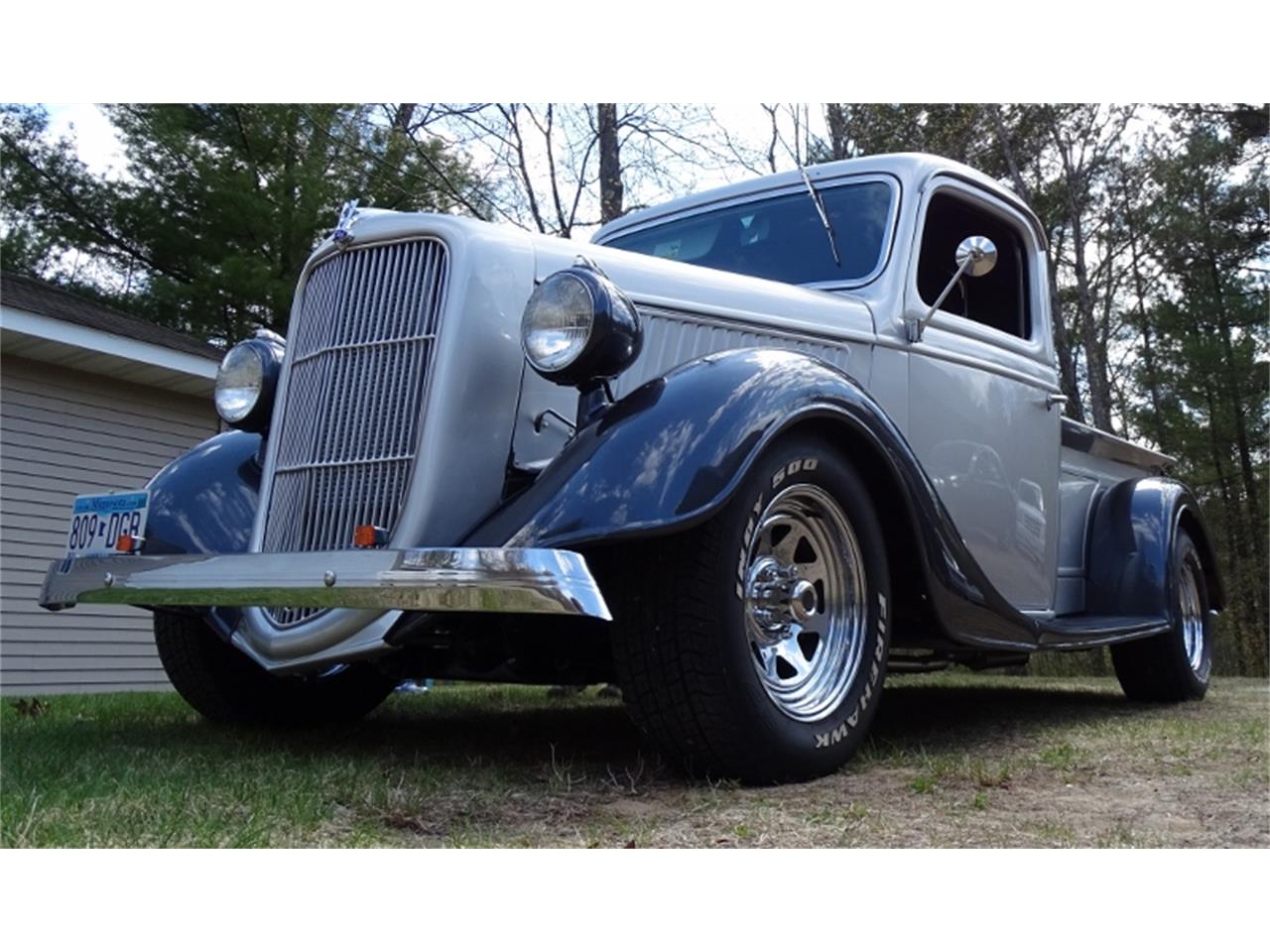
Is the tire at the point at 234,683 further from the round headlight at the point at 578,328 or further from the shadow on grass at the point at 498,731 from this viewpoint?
the round headlight at the point at 578,328

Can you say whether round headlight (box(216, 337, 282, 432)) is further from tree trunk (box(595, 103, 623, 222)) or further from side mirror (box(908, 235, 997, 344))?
tree trunk (box(595, 103, 623, 222))

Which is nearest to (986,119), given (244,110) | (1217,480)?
(1217,480)

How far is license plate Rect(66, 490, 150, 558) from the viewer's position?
360cm

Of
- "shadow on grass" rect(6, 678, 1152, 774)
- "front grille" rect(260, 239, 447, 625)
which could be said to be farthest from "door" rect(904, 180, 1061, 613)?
"front grille" rect(260, 239, 447, 625)

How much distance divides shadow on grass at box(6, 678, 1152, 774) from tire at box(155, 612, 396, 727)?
0.36ft

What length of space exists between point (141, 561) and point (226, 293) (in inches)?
537

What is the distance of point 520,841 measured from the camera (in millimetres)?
2385

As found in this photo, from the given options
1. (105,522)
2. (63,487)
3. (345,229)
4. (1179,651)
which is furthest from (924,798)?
(63,487)

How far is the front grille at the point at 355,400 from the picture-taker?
3.30m

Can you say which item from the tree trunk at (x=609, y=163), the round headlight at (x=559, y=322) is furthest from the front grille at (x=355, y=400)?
the tree trunk at (x=609, y=163)

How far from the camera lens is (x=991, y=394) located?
4.89 metres

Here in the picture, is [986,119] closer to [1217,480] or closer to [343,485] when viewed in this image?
[1217,480]

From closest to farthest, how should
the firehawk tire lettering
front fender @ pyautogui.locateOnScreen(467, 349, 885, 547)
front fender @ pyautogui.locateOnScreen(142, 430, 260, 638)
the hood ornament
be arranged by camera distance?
front fender @ pyautogui.locateOnScreen(467, 349, 885, 547)
the firehawk tire lettering
the hood ornament
front fender @ pyautogui.locateOnScreen(142, 430, 260, 638)

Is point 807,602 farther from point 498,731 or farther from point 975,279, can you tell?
point 975,279
